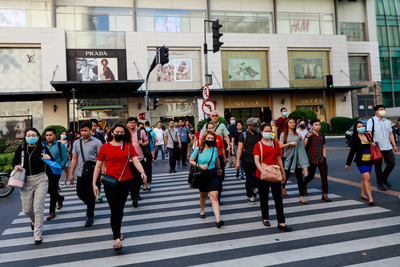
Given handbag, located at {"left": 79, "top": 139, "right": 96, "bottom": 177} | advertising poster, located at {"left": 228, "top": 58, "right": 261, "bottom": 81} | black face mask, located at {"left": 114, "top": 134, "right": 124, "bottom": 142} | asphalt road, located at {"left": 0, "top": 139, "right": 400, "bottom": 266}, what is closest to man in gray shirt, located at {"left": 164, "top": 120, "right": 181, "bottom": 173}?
asphalt road, located at {"left": 0, "top": 139, "right": 400, "bottom": 266}

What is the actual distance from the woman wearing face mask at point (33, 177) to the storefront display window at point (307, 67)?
29.7 meters

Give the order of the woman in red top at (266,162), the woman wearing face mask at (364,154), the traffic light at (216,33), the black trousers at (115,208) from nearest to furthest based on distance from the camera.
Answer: the black trousers at (115,208), the woman in red top at (266,162), the woman wearing face mask at (364,154), the traffic light at (216,33)

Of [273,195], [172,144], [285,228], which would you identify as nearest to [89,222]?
[273,195]

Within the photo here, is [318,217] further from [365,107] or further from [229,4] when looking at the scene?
[365,107]

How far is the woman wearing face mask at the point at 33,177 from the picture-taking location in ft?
16.5

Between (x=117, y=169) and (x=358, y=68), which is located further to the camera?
(x=358, y=68)

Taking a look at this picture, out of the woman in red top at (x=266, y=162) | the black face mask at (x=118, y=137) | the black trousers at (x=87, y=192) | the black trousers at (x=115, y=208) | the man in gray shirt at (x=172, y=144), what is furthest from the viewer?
the man in gray shirt at (x=172, y=144)

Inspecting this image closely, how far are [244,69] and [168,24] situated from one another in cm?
849

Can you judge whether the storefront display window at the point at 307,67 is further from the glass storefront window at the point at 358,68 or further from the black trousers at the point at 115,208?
the black trousers at the point at 115,208

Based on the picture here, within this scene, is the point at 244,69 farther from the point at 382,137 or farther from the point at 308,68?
the point at 382,137

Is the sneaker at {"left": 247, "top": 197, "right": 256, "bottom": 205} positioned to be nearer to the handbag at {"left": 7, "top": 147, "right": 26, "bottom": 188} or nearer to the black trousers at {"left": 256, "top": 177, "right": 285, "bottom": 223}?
the black trousers at {"left": 256, "top": 177, "right": 285, "bottom": 223}

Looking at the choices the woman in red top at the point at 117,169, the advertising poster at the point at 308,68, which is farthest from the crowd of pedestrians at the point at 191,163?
the advertising poster at the point at 308,68

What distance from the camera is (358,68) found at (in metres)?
35.5

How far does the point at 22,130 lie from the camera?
1038 inches
